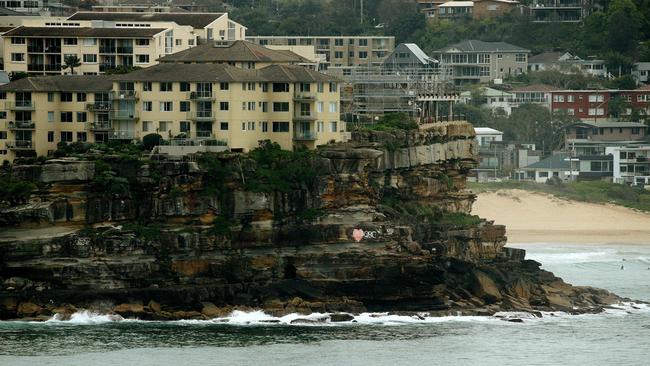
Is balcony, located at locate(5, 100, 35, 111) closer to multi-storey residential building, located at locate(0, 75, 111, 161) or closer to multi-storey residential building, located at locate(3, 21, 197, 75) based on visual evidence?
multi-storey residential building, located at locate(0, 75, 111, 161)

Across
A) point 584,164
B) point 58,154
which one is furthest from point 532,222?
point 58,154

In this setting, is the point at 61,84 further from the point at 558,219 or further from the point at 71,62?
the point at 558,219

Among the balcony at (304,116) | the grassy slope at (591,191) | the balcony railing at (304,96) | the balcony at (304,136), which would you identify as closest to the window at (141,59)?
the balcony railing at (304,96)

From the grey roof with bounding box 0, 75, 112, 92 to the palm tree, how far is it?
5.94 m

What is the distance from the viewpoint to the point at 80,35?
340 ft

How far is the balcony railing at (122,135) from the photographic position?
94.1 meters

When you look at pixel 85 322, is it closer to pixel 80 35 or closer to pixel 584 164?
pixel 80 35

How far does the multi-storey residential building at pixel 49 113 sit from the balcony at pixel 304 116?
25.0 feet

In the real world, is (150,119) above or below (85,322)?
above

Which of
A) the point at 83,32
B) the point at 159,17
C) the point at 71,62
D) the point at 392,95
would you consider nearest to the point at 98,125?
the point at 71,62

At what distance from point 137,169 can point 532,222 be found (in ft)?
128

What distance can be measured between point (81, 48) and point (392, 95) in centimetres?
1401

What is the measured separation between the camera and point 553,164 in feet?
449

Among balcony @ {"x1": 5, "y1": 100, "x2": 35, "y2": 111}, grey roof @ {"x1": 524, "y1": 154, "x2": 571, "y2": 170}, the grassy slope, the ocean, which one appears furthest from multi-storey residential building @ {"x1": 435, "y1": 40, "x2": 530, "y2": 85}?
the ocean
